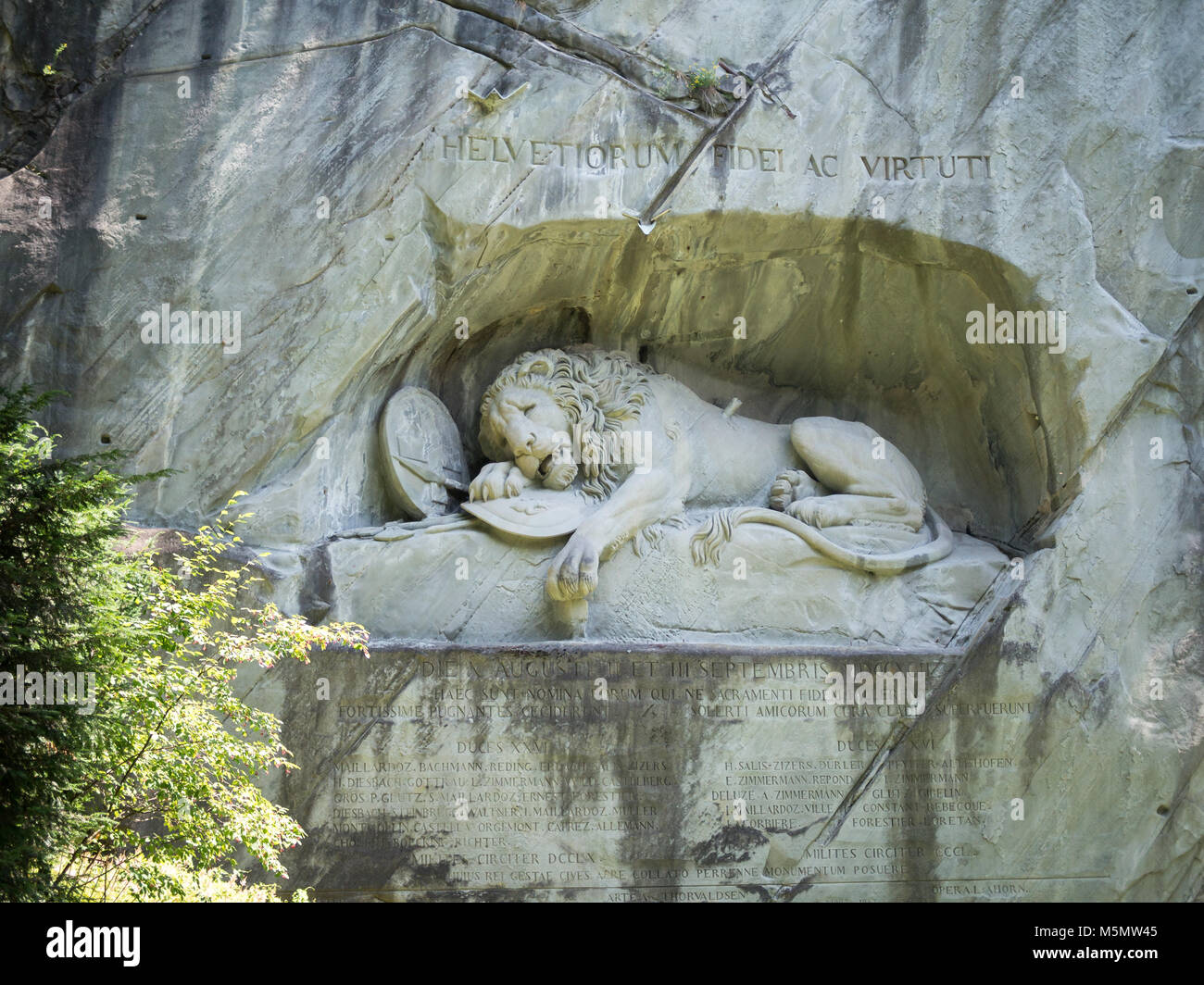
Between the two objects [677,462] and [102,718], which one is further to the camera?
[677,462]

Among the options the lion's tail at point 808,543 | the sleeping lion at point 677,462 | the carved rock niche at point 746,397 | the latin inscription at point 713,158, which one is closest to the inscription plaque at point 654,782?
the carved rock niche at point 746,397

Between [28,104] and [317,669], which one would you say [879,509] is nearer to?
[317,669]

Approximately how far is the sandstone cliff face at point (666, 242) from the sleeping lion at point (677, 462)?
490 millimetres

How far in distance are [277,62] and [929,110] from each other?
13.2 feet

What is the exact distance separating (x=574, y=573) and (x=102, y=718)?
3133mm

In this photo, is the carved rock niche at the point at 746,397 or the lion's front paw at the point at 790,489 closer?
the carved rock niche at the point at 746,397

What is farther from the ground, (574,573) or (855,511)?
(855,511)

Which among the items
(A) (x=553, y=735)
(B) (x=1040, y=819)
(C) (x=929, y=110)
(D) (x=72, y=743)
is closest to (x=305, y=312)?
(A) (x=553, y=735)

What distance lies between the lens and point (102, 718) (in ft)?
18.8

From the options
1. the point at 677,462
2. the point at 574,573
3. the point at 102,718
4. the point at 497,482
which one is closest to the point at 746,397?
the point at 677,462

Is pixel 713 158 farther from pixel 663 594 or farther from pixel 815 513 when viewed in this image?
pixel 663 594

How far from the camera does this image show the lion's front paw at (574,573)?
8.22 metres

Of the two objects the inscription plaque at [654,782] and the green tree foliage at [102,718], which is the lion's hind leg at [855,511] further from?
the green tree foliage at [102,718]

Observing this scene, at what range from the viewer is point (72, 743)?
5.59 m
